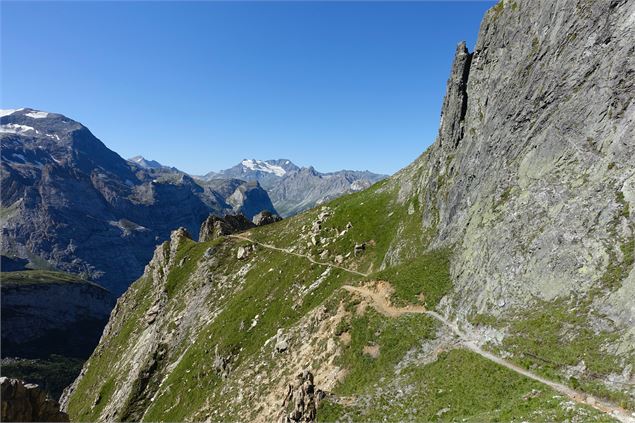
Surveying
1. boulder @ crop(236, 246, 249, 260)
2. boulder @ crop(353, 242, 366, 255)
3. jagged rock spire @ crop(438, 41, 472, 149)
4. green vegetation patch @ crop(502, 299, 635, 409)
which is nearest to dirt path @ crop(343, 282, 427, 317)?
green vegetation patch @ crop(502, 299, 635, 409)

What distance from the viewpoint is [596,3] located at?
44094 millimetres

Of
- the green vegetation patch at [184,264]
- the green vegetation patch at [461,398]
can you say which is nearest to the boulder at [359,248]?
the green vegetation patch at [461,398]

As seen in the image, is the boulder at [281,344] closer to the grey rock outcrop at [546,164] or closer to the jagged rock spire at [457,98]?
the grey rock outcrop at [546,164]

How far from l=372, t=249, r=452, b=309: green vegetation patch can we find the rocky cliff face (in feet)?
0.75

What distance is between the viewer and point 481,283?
47.8 metres

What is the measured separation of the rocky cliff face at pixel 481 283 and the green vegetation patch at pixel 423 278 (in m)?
0.23

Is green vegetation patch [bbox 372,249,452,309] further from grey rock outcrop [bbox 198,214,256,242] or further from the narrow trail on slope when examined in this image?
grey rock outcrop [bbox 198,214,256,242]

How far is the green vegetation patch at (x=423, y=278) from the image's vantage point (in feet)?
179

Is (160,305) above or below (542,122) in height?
below

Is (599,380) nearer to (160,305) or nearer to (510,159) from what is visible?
(510,159)

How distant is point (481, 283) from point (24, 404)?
153 feet

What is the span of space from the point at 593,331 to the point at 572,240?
1019cm

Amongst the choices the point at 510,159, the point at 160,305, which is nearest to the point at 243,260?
the point at 160,305

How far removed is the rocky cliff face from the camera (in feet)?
112
